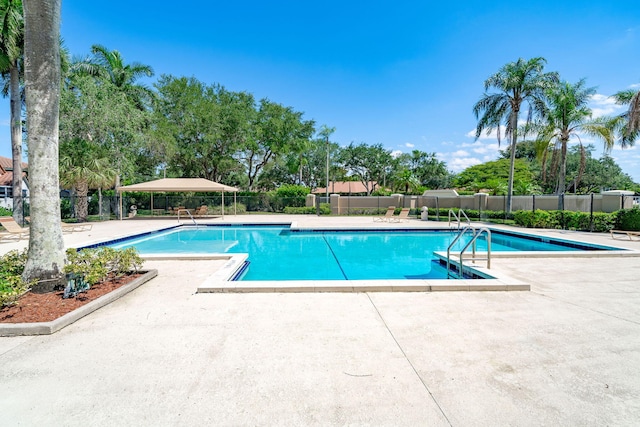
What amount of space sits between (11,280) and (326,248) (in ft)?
25.1

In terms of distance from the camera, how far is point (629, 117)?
12.9m

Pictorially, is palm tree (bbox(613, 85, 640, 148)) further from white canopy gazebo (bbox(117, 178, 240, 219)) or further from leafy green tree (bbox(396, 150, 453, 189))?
leafy green tree (bbox(396, 150, 453, 189))

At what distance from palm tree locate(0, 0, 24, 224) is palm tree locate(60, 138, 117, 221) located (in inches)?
66.0

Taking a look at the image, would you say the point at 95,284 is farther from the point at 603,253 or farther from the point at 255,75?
the point at 255,75

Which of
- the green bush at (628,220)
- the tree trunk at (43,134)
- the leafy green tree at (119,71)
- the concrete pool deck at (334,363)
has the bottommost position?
the concrete pool deck at (334,363)

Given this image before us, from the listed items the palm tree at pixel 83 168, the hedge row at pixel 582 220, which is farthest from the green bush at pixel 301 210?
the hedge row at pixel 582 220

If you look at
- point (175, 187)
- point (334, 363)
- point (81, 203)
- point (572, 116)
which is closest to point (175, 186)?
point (175, 187)

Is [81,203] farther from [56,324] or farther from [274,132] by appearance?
[56,324]

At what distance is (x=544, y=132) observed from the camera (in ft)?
53.9

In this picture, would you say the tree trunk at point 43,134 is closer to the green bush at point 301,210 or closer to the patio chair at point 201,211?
the patio chair at point 201,211

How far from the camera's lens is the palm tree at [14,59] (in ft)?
40.4

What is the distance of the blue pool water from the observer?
7.28 meters

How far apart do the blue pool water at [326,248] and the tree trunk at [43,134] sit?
11.5ft

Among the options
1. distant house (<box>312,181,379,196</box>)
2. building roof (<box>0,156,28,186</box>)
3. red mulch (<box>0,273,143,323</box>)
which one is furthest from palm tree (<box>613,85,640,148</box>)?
building roof (<box>0,156,28,186</box>)
